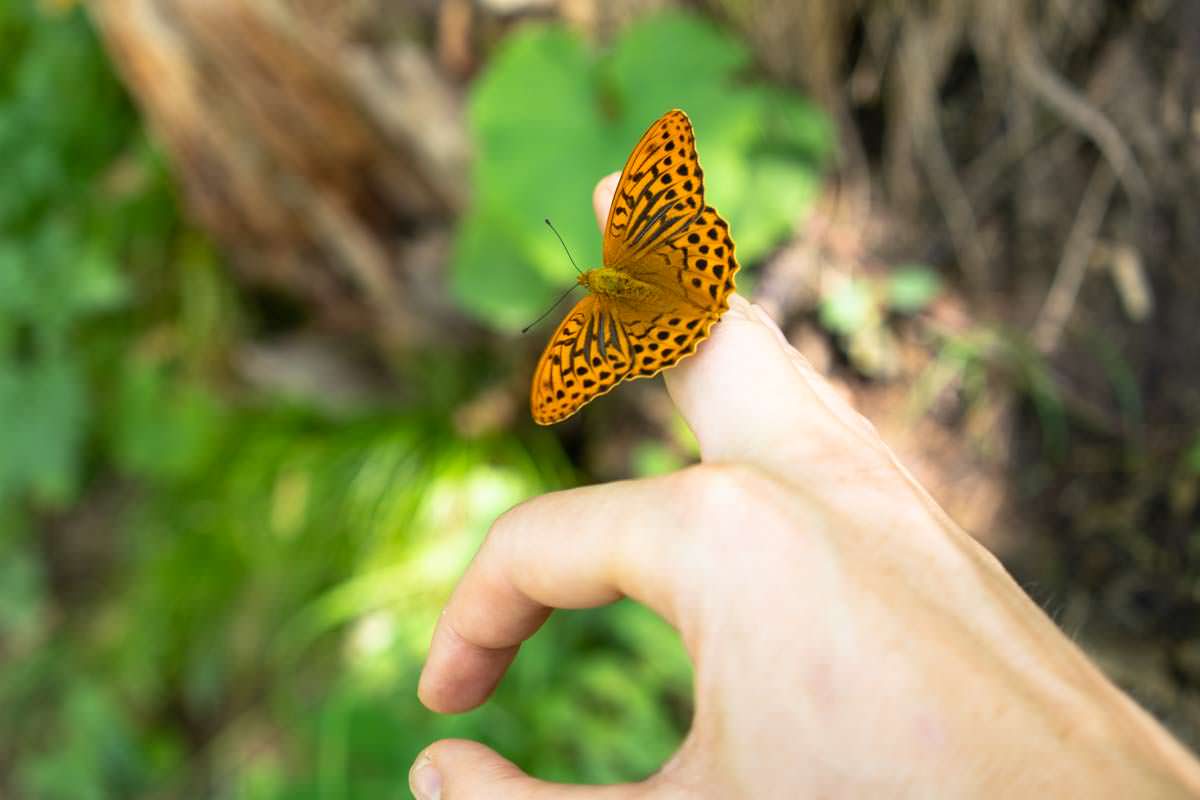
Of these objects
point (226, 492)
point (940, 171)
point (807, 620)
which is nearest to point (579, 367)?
point (807, 620)

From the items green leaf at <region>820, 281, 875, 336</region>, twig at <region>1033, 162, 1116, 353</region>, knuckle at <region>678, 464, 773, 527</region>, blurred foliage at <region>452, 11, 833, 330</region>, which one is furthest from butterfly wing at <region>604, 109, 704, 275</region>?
twig at <region>1033, 162, 1116, 353</region>

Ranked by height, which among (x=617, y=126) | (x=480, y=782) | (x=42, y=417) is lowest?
(x=42, y=417)

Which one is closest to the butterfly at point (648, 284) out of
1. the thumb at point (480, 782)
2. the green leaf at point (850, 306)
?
the thumb at point (480, 782)

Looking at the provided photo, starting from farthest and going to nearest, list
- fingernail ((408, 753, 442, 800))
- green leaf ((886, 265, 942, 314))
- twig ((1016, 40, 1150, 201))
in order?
green leaf ((886, 265, 942, 314)), twig ((1016, 40, 1150, 201)), fingernail ((408, 753, 442, 800))

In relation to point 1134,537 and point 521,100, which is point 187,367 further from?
point 1134,537

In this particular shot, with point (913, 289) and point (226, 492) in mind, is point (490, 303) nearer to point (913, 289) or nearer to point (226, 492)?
point (913, 289)

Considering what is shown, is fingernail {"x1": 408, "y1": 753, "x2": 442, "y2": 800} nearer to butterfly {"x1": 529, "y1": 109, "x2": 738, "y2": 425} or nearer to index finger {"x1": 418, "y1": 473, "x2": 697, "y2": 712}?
index finger {"x1": 418, "y1": 473, "x2": 697, "y2": 712}
